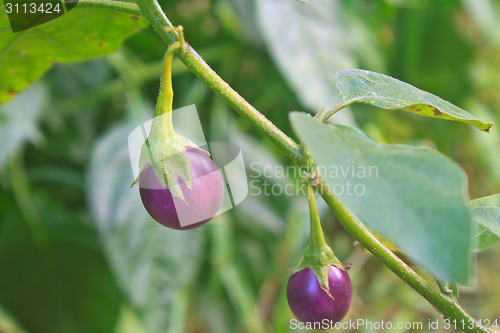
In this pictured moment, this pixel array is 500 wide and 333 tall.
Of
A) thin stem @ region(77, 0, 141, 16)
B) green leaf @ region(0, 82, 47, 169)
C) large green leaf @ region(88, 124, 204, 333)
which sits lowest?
large green leaf @ region(88, 124, 204, 333)

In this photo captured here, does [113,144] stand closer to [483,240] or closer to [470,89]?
[483,240]

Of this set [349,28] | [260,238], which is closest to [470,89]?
[349,28]

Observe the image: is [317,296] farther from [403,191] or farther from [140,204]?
[140,204]

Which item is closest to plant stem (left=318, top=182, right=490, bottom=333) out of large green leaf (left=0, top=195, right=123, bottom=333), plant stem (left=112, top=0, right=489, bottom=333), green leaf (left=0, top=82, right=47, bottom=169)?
plant stem (left=112, top=0, right=489, bottom=333)

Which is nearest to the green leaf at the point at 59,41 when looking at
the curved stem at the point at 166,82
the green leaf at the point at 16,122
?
the curved stem at the point at 166,82

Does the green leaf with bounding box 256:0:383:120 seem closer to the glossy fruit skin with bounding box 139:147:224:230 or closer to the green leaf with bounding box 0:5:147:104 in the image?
the green leaf with bounding box 0:5:147:104

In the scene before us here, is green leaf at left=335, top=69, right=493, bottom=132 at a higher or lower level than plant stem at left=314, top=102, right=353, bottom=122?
higher
